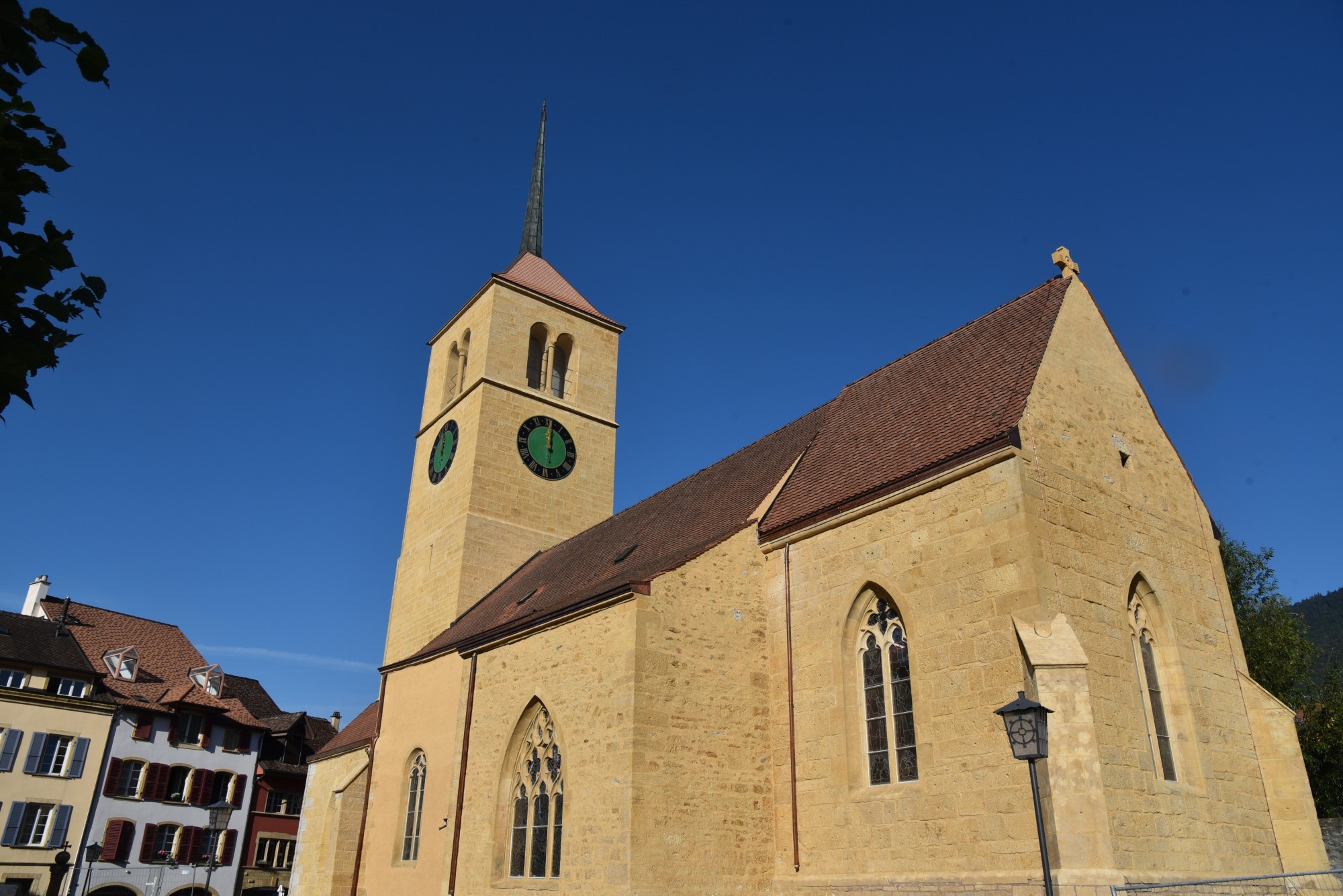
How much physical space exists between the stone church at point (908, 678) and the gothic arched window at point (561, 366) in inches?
403

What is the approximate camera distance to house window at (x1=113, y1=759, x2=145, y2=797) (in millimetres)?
30406

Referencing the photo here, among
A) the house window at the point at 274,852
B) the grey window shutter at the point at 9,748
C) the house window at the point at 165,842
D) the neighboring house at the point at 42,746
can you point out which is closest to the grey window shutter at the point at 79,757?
the neighboring house at the point at 42,746

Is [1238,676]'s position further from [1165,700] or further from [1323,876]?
[1323,876]

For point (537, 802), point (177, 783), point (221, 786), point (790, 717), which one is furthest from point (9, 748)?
point (790, 717)

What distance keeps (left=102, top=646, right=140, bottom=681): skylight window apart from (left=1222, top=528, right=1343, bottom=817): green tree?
33.4 meters

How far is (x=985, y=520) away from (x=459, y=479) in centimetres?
1581

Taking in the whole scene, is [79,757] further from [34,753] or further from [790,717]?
[790,717]

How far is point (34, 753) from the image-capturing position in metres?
28.6

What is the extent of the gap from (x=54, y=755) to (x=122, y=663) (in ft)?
13.2

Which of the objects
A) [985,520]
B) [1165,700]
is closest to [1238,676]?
[1165,700]

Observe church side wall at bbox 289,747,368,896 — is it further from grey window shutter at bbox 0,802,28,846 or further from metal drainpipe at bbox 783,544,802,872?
grey window shutter at bbox 0,802,28,846

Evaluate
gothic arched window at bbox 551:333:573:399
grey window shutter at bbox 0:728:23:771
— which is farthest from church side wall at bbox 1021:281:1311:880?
grey window shutter at bbox 0:728:23:771

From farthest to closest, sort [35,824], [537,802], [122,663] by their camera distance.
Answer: [122,663] → [35,824] → [537,802]

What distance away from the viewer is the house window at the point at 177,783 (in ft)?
105
